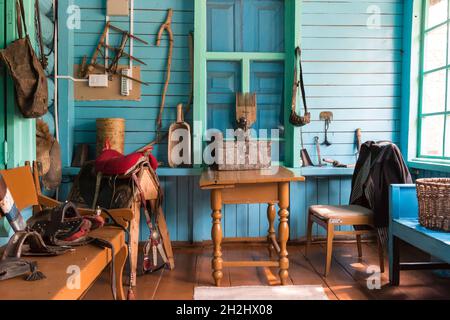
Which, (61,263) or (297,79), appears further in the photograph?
(297,79)

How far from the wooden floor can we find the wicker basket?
21.7 inches

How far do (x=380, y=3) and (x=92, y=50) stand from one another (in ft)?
9.47

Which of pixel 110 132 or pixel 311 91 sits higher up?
pixel 311 91

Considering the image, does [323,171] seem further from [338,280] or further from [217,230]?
[217,230]

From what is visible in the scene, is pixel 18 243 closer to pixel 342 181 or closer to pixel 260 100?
pixel 260 100

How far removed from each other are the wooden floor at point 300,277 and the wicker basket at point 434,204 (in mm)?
552

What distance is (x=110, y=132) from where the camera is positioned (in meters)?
3.68

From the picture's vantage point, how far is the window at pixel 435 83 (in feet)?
11.7

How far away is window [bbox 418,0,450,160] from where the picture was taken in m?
3.57

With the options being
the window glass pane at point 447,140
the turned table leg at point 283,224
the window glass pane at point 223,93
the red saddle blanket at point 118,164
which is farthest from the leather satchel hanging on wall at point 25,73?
the window glass pane at point 447,140

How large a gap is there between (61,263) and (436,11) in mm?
3827

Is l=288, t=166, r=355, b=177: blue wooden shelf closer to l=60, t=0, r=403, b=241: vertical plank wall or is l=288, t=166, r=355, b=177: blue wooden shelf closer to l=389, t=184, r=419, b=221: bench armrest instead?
l=60, t=0, r=403, b=241: vertical plank wall

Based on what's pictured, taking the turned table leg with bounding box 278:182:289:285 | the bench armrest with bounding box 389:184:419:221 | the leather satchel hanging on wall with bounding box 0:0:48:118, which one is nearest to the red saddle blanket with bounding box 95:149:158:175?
the leather satchel hanging on wall with bounding box 0:0:48:118

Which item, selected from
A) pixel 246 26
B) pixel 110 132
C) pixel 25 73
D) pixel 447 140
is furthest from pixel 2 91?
pixel 447 140
